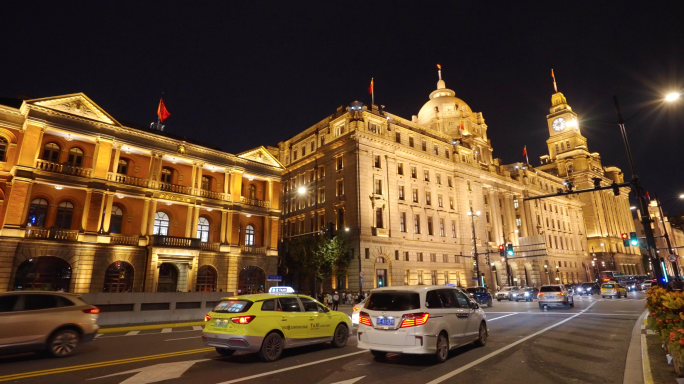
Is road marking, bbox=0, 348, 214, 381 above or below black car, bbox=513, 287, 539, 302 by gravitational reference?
below

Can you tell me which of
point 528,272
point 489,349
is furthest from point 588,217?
point 489,349

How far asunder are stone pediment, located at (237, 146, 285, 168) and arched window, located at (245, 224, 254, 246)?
6958 mm

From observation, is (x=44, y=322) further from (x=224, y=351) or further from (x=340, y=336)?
(x=340, y=336)

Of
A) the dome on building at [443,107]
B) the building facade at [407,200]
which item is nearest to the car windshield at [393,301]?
the building facade at [407,200]

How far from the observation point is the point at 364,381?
718 centimetres

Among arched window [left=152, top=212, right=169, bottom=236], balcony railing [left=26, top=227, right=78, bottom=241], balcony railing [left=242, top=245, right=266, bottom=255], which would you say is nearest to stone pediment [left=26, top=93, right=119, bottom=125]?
arched window [left=152, top=212, right=169, bottom=236]

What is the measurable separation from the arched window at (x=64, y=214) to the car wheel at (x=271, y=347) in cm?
2686

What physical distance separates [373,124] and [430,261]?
19490 mm

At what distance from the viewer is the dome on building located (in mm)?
71938

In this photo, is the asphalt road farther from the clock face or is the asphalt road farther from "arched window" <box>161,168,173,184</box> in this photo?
the clock face

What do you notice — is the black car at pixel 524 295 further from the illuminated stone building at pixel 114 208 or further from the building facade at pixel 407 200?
the illuminated stone building at pixel 114 208

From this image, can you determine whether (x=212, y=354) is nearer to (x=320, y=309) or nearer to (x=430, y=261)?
(x=320, y=309)

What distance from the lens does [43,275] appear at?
25.9 metres

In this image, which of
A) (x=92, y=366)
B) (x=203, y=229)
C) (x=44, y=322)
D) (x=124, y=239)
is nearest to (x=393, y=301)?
(x=92, y=366)
